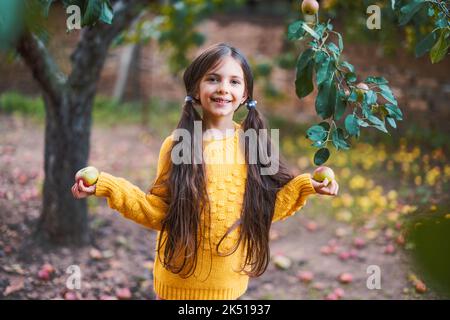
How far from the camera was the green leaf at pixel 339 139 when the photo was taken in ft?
4.52

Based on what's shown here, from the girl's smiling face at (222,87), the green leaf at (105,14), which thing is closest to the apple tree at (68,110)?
the green leaf at (105,14)

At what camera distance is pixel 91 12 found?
4.43 feet

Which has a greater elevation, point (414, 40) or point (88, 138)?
point (414, 40)

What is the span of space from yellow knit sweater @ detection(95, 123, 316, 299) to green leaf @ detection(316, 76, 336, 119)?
24cm

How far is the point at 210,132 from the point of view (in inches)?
62.2

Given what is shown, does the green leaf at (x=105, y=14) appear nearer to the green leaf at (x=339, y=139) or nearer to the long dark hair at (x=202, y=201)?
the long dark hair at (x=202, y=201)

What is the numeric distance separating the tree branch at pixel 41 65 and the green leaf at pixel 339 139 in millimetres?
1469

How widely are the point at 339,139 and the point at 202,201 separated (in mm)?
457

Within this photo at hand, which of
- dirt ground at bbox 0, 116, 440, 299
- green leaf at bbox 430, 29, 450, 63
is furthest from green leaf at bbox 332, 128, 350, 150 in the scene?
dirt ground at bbox 0, 116, 440, 299

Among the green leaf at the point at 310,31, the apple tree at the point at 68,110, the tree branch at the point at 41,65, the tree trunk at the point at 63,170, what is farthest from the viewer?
the tree trunk at the point at 63,170

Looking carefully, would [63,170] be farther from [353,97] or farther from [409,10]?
[409,10]
